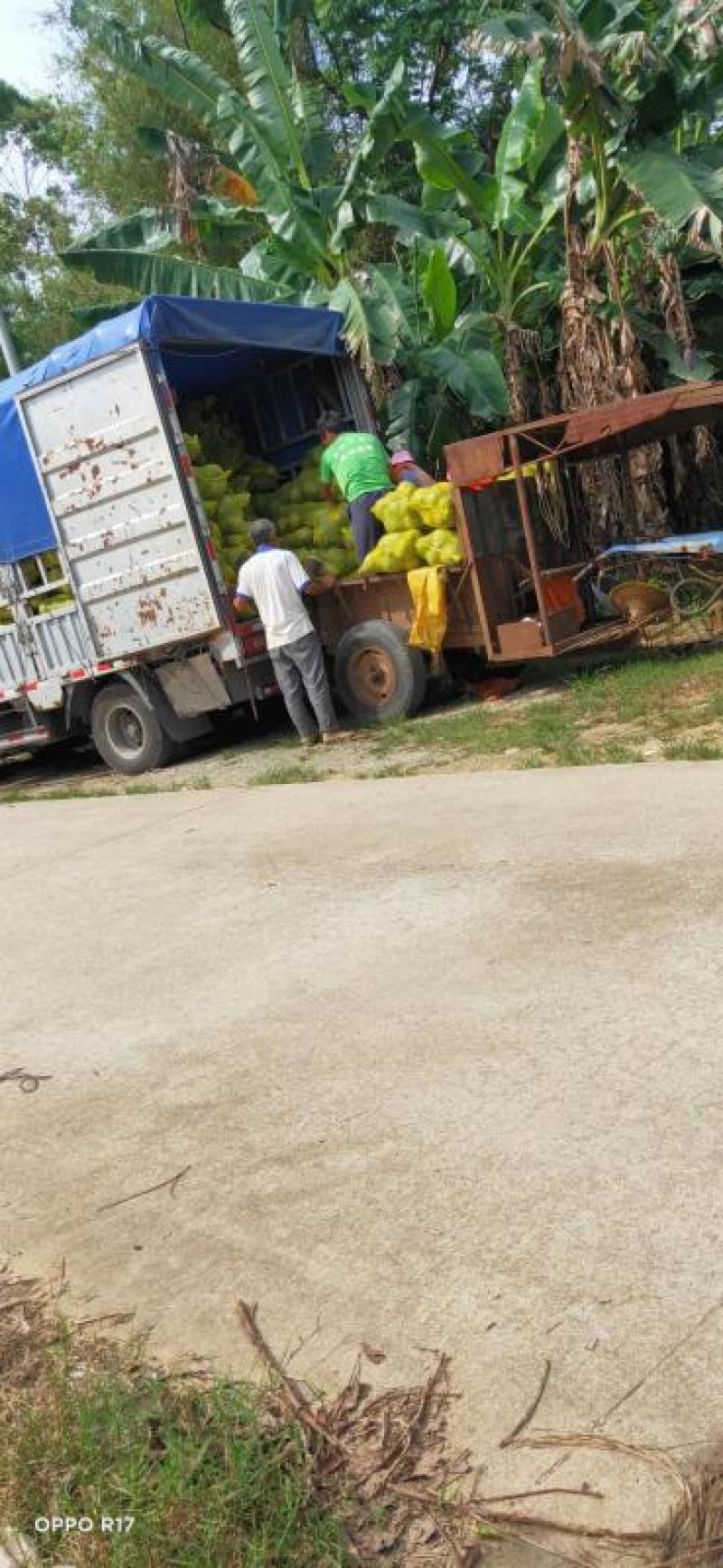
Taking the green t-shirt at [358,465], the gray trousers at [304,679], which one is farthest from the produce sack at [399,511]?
the gray trousers at [304,679]

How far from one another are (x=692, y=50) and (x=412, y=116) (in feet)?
8.40

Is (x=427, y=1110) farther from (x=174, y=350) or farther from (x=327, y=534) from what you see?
(x=174, y=350)

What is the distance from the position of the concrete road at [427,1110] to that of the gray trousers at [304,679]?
348 centimetres

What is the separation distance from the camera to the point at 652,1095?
Answer: 329 centimetres

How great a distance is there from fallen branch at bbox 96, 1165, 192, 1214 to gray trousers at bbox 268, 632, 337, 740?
6.62 metres

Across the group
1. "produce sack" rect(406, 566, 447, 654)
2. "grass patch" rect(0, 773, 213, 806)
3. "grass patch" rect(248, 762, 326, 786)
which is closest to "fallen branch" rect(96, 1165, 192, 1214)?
"grass patch" rect(248, 762, 326, 786)

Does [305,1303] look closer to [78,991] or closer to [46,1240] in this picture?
[46,1240]

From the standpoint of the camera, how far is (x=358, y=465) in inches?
413

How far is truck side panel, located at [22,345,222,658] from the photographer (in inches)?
390

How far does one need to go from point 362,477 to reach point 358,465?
0.11 metres

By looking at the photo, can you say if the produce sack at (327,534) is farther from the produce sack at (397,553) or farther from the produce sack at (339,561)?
the produce sack at (397,553)

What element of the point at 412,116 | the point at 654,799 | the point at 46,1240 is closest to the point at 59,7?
the point at 412,116

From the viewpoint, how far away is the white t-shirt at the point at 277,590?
9.71 m

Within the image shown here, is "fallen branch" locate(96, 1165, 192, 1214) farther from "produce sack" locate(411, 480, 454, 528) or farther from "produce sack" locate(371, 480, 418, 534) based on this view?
"produce sack" locate(371, 480, 418, 534)
